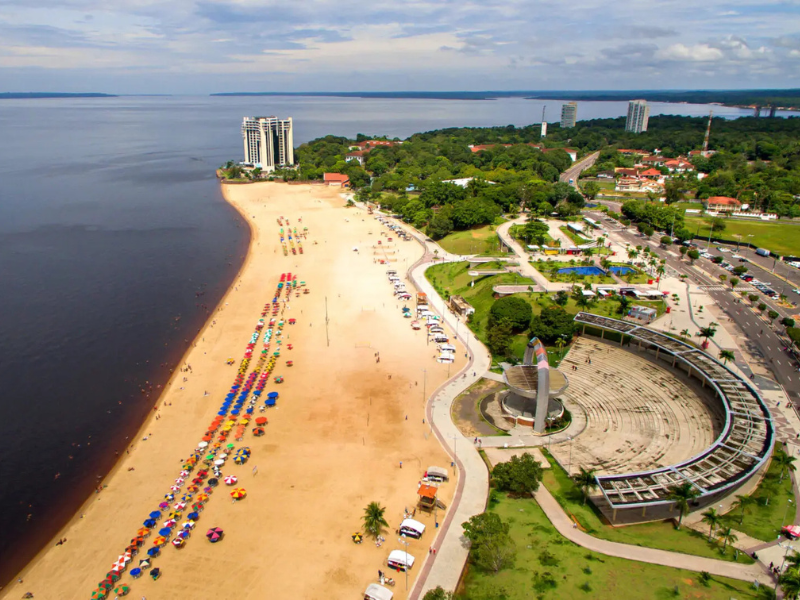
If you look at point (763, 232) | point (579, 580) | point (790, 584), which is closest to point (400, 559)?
point (579, 580)

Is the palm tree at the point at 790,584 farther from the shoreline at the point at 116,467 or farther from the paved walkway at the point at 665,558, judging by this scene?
the shoreline at the point at 116,467

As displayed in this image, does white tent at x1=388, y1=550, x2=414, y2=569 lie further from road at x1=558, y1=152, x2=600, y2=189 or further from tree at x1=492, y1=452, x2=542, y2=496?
road at x1=558, y1=152, x2=600, y2=189

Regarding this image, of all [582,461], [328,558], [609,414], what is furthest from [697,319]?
[328,558]

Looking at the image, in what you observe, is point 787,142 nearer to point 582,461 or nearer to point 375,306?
point 375,306

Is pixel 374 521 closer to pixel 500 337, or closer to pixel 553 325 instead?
pixel 500 337


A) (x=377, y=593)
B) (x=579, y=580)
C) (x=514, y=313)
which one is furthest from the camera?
(x=514, y=313)

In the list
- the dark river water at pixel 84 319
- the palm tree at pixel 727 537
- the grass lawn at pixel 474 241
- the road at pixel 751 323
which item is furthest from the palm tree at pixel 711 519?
the grass lawn at pixel 474 241

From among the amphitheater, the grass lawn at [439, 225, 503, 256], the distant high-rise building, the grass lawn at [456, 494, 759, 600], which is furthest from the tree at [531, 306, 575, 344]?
the distant high-rise building
